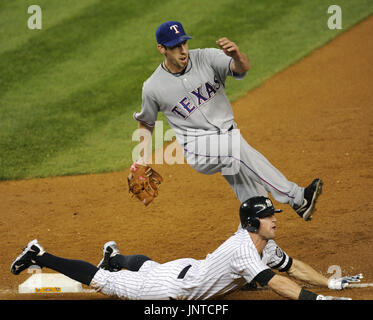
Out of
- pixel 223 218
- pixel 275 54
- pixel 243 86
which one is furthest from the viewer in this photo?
pixel 275 54

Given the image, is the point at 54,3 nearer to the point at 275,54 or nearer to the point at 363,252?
the point at 275,54

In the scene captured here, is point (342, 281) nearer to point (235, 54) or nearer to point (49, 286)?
point (235, 54)

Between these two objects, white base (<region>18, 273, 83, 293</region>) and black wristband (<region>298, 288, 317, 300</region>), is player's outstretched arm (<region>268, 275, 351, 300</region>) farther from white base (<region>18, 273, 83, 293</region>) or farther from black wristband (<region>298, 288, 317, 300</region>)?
white base (<region>18, 273, 83, 293</region>)

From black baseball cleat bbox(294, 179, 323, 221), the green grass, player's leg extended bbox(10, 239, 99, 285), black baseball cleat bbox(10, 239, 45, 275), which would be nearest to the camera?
black baseball cleat bbox(294, 179, 323, 221)

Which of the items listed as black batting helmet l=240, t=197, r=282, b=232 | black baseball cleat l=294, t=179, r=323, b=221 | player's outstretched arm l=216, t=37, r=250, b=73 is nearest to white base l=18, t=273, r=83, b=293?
black batting helmet l=240, t=197, r=282, b=232

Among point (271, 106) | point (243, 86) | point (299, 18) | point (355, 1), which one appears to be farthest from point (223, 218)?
point (355, 1)

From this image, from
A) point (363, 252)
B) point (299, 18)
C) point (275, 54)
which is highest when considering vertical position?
point (299, 18)
